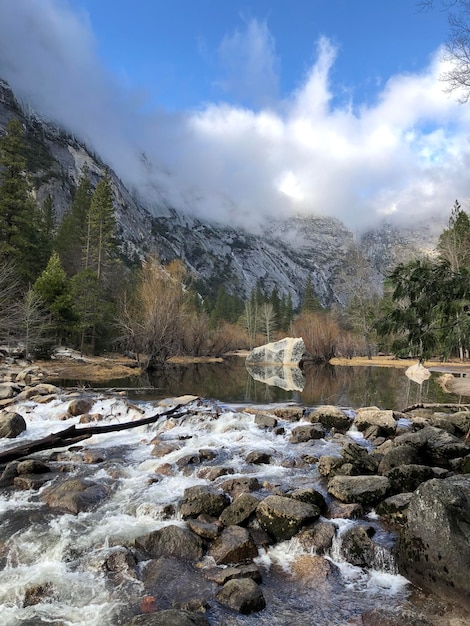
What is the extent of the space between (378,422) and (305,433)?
8.40ft

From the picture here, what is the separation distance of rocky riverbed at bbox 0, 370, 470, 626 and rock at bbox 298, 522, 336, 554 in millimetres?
16

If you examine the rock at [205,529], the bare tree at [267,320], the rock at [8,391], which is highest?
the bare tree at [267,320]

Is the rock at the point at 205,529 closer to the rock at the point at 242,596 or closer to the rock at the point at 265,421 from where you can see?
the rock at the point at 242,596

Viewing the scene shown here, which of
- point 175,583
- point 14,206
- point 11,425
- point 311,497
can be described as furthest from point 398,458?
point 14,206

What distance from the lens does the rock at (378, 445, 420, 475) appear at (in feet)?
28.1

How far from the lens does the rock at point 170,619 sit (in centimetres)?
399

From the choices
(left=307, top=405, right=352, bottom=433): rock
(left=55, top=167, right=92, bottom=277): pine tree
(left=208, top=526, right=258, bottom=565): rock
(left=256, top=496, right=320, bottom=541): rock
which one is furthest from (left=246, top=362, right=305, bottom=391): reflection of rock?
(left=55, top=167, right=92, bottom=277): pine tree

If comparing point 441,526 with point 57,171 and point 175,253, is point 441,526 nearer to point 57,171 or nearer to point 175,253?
point 57,171

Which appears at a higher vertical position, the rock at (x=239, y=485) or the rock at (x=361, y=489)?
the rock at (x=361, y=489)

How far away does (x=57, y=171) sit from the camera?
111438mm

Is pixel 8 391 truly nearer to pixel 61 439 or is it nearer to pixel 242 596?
pixel 61 439

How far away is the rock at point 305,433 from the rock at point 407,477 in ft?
12.7

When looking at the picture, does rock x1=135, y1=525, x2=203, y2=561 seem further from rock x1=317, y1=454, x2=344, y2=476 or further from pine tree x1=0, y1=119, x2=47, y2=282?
pine tree x1=0, y1=119, x2=47, y2=282

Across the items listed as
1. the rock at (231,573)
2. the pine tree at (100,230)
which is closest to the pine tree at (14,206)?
the pine tree at (100,230)
